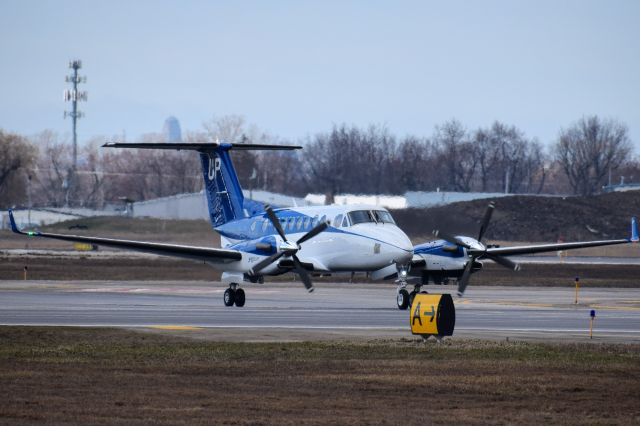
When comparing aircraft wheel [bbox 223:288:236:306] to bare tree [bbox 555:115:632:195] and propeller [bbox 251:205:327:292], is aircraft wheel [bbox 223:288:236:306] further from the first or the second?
bare tree [bbox 555:115:632:195]

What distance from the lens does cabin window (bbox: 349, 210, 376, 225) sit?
39281 mm

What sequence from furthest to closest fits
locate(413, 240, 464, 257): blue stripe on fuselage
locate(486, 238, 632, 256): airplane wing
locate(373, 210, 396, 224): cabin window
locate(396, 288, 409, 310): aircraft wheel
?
locate(486, 238, 632, 256): airplane wing, locate(413, 240, 464, 257): blue stripe on fuselage, locate(373, 210, 396, 224): cabin window, locate(396, 288, 409, 310): aircraft wheel

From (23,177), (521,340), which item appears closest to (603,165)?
(23,177)

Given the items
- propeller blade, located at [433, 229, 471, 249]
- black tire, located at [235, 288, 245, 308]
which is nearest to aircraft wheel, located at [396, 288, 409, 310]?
propeller blade, located at [433, 229, 471, 249]

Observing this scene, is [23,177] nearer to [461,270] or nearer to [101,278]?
[101,278]

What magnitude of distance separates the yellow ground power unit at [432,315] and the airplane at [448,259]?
32.4ft

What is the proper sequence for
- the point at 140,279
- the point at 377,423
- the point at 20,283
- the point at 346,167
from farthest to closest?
the point at 346,167, the point at 140,279, the point at 20,283, the point at 377,423

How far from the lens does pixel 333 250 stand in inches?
1539

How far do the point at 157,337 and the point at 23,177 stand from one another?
126 m

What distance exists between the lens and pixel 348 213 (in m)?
39.5

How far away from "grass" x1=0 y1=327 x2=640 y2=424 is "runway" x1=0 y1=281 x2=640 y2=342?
3.32 meters

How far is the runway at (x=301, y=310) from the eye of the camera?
31.5 m

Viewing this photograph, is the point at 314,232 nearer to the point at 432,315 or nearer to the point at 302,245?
the point at 302,245

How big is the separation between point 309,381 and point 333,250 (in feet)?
60.0
